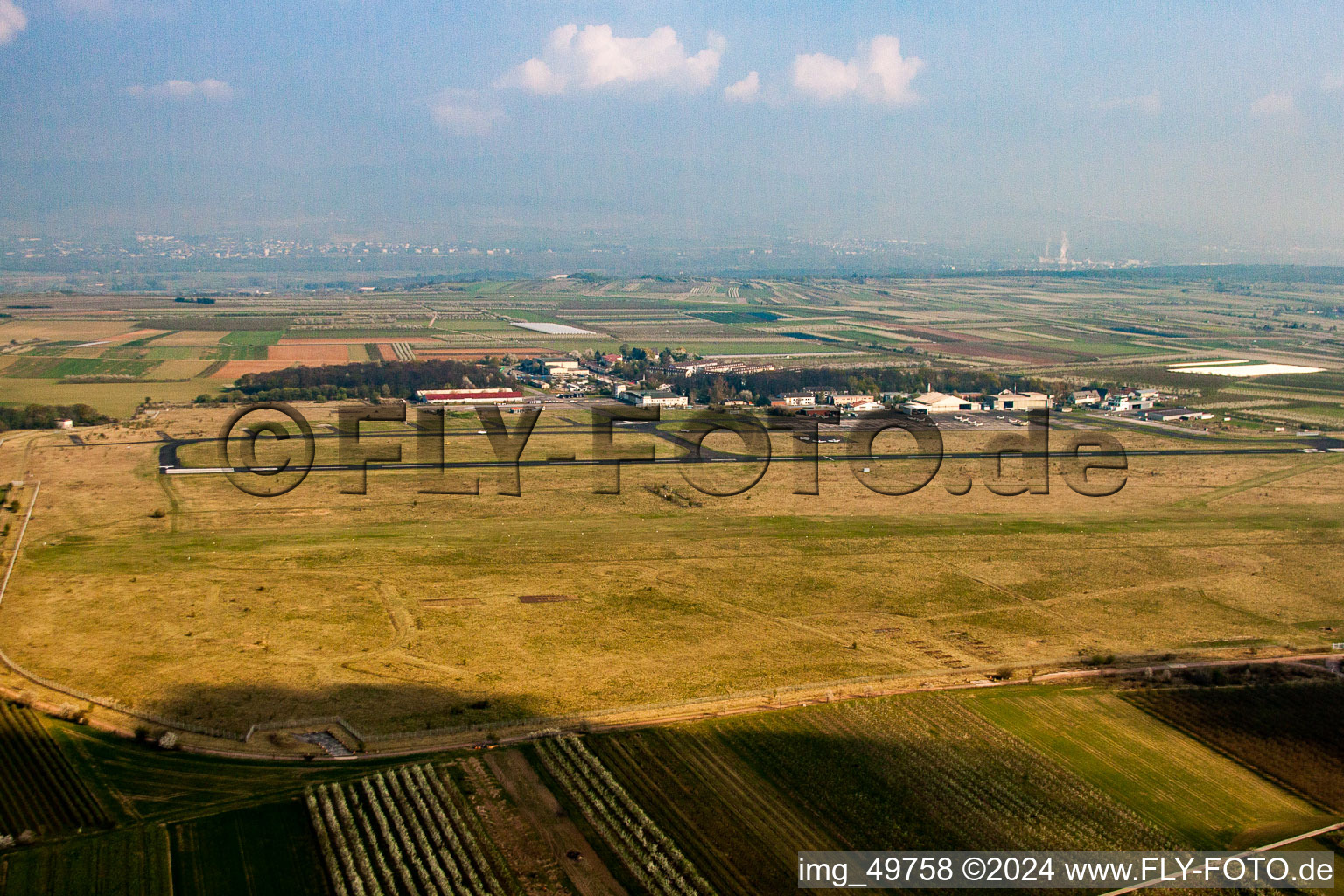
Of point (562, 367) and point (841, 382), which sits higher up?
point (562, 367)

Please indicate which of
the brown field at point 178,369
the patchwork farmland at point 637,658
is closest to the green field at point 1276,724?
the patchwork farmland at point 637,658

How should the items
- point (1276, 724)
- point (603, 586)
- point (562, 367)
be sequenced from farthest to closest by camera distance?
point (562, 367) → point (603, 586) → point (1276, 724)

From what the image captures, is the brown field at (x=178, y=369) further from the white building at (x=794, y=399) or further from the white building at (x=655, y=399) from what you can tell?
the white building at (x=794, y=399)

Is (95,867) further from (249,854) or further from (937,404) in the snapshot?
(937,404)

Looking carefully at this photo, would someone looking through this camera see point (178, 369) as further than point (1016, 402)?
Yes

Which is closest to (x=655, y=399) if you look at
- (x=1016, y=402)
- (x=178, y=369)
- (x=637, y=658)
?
(x=1016, y=402)

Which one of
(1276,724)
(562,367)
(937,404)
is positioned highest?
(562,367)

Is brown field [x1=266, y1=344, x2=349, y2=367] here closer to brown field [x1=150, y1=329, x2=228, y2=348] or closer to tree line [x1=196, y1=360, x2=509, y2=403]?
tree line [x1=196, y1=360, x2=509, y2=403]

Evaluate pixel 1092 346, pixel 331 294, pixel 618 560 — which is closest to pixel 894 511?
pixel 618 560

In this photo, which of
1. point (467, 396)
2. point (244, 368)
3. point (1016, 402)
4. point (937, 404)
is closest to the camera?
point (467, 396)
